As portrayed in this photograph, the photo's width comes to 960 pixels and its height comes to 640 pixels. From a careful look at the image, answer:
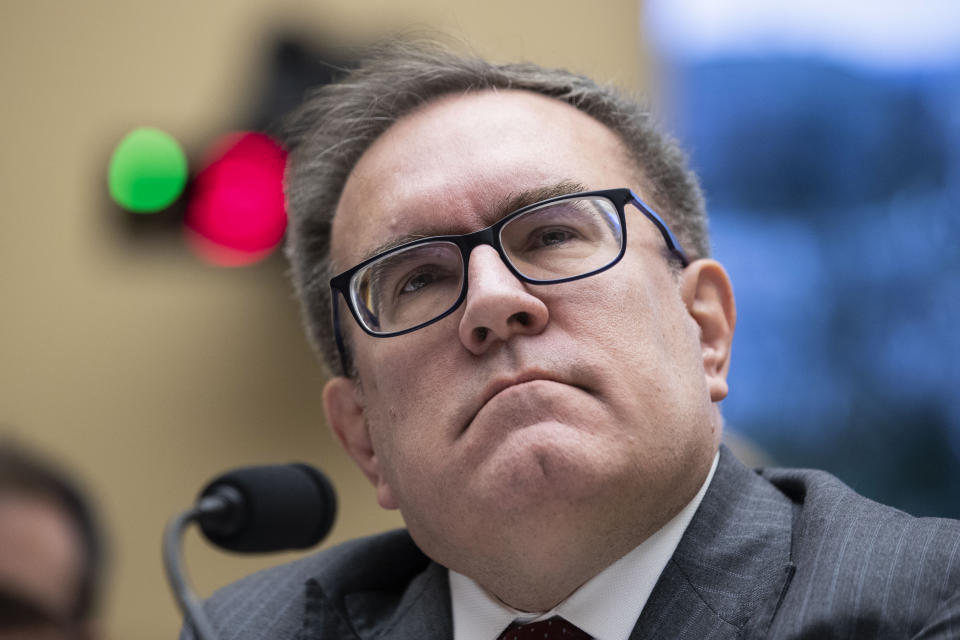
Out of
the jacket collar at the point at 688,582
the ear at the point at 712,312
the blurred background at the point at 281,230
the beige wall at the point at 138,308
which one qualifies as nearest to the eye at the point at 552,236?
the ear at the point at 712,312

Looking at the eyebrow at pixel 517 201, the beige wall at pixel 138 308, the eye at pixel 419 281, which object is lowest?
the beige wall at pixel 138 308

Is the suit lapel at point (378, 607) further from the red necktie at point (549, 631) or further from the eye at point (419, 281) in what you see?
the eye at point (419, 281)

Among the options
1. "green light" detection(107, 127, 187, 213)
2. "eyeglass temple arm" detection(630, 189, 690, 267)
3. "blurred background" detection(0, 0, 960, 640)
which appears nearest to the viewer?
"eyeglass temple arm" detection(630, 189, 690, 267)

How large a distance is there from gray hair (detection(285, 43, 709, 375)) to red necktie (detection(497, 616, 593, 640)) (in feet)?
1.73

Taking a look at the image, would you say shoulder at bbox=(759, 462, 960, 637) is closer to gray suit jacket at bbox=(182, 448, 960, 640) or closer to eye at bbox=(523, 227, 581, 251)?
gray suit jacket at bbox=(182, 448, 960, 640)

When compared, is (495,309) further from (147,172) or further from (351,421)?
(147,172)

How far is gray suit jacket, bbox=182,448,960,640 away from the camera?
4.00 ft

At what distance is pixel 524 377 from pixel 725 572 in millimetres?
383

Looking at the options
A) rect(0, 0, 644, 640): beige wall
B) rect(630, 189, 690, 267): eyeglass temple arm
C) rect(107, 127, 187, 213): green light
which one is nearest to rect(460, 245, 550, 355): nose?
rect(630, 189, 690, 267): eyeglass temple arm

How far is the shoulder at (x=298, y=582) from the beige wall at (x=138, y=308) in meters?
1.61

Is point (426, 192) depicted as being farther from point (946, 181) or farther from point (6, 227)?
point (946, 181)

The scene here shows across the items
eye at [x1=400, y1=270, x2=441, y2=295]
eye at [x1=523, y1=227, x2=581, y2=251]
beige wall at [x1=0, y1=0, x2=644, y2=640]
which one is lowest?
beige wall at [x1=0, y1=0, x2=644, y2=640]

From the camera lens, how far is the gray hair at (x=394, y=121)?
70.0 inches

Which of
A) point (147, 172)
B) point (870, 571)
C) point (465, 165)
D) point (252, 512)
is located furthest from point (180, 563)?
point (147, 172)
